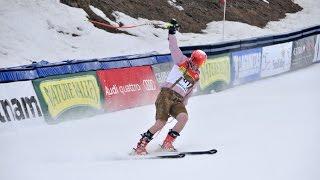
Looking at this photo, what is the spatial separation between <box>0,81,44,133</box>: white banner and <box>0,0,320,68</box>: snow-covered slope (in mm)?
6946

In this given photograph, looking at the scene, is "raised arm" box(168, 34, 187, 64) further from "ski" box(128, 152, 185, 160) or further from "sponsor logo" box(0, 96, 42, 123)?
"sponsor logo" box(0, 96, 42, 123)

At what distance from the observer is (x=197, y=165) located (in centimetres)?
768

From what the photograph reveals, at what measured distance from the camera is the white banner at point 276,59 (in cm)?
2058

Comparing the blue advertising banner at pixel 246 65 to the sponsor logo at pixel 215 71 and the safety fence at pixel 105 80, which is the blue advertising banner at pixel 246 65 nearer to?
the safety fence at pixel 105 80

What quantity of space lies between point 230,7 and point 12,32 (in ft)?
59.4

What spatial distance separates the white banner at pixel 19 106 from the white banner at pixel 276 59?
38.3 ft

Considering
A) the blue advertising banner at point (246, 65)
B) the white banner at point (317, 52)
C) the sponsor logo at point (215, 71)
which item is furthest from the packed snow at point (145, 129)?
the white banner at point (317, 52)

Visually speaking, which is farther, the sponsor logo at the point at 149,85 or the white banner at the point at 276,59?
the white banner at the point at 276,59

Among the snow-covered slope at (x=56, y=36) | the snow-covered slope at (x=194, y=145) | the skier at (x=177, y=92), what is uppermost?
the snow-covered slope at (x=56, y=36)

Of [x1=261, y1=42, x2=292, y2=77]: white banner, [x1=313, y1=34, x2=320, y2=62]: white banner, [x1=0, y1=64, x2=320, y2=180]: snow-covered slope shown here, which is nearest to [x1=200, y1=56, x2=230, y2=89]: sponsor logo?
[x1=0, y1=64, x2=320, y2=180]: snow-covered slope

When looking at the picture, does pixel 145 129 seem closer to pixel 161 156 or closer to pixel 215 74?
pixel 161 156

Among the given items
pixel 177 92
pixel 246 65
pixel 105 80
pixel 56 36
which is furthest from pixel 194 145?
pixel 56 36

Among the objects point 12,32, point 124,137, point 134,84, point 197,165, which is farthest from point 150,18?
point 197,165

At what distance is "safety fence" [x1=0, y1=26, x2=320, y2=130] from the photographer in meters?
10.8
